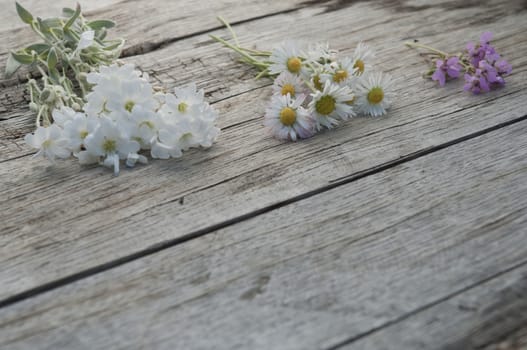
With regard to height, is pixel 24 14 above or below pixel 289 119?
above

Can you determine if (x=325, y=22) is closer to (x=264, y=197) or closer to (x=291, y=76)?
(x=291, y=76)

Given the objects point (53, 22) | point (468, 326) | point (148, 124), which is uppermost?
point (53, 22)

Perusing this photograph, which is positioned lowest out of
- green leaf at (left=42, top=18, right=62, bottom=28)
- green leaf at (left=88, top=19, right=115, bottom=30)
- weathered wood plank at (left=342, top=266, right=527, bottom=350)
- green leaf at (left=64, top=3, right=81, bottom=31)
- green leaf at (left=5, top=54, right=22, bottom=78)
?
weathered wood plank at (left=342, top=266, right=527, bottom=350)

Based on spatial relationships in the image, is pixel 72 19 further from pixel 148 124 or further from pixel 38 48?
pixel 148 124

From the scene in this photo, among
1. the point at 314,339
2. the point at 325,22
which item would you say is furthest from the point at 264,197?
the point at 325,22

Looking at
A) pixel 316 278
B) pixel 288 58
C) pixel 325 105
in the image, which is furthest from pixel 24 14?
pixel 316 278

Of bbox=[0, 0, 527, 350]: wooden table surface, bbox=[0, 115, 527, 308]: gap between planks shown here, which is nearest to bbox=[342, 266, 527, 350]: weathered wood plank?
bbox=[0, 0, 527, 350]: wooden table surface

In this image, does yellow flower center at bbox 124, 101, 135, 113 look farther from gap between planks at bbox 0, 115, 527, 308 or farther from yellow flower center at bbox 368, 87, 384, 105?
yellow flower center at bbox 368, 87, 384, 105
